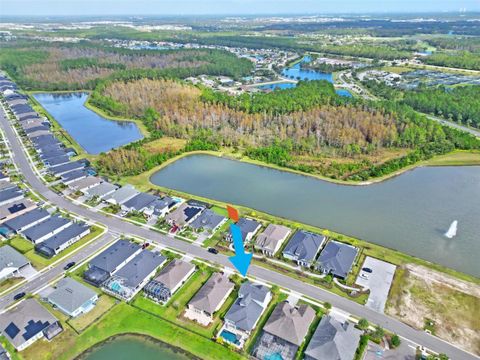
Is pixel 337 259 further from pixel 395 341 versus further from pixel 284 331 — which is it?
pixel 284 331

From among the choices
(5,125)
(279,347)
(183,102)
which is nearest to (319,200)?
(279,347)

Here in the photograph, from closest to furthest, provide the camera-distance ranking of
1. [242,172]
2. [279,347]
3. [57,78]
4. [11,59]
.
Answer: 1. [279,347]
2. [242,172]
3. [57,78]
4. [11,59]

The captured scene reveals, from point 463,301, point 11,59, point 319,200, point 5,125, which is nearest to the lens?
point 463,301

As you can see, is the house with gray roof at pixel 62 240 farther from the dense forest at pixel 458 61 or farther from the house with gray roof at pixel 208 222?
the dense forest at pixel 458 61

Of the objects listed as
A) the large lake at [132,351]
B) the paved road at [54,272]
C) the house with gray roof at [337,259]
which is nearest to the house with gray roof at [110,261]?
the paved road at [54,272]

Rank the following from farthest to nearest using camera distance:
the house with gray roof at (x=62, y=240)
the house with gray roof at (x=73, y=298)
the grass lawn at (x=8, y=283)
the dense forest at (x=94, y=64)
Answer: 1. the dense forest at (x=94, y=64)
2. the house with gray roof at (x=62, y=240)
3. the grass lawn at (x=8, y=283)
4. the house with gray roof at (x=73, y=298)

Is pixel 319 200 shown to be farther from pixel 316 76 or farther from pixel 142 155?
pixel 316 76
